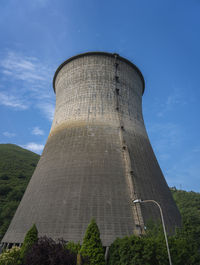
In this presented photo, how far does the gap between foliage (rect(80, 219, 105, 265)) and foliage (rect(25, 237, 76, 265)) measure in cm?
101

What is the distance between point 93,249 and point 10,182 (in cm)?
3760

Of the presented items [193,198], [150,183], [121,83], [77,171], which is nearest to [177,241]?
[150,183]

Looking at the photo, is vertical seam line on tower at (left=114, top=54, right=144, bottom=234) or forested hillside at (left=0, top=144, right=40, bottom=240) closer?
vertical seam line on tower at (left=114, top=54, right=144, bottom=234)

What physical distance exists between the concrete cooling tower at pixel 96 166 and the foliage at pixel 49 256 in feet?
9.53

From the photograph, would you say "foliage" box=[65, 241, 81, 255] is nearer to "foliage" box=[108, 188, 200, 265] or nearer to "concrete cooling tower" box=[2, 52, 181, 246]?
"concrete cooling tower" box=[2, 52, 181, 246]

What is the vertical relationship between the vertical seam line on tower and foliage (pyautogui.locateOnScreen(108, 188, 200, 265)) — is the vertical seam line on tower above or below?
above

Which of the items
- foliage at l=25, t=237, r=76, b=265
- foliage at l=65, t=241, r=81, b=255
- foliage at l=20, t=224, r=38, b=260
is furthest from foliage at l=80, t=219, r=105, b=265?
foliage at l=20, t=224, r=38, b=260

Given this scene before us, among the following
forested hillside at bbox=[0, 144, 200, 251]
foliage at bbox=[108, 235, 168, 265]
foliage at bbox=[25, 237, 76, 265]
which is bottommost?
foliage at bbox=[25, 237, 76, 265]

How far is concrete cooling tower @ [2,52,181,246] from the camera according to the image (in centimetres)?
1247

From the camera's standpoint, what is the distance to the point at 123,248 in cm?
985

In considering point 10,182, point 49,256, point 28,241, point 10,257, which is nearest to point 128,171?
point 28,241

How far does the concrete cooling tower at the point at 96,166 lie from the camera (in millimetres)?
12469

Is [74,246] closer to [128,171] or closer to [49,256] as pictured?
[49,256]

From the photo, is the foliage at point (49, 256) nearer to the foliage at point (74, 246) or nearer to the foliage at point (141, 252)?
the foliage at point (74, 246)
